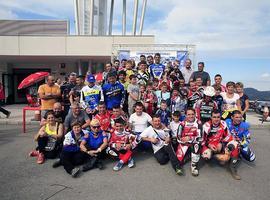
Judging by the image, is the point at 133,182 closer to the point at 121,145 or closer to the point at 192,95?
the point at 121,145

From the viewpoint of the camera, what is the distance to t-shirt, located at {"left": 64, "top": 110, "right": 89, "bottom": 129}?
18.8 feet

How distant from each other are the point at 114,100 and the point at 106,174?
224cm

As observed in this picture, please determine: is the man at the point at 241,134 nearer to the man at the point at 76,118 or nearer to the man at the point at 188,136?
the man at the point at 188,136

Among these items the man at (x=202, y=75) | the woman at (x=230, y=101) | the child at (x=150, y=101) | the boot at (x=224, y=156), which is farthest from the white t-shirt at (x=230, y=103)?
the child at (x=150, y=101)

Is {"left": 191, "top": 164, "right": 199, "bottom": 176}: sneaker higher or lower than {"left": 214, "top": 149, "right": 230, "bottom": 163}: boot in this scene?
lower

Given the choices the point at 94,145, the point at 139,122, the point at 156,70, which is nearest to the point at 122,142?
the point at 94,145

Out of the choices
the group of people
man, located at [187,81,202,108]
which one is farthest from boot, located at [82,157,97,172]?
man, located at [187,81,202,108]

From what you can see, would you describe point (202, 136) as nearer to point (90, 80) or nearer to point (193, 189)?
point (193, 189)

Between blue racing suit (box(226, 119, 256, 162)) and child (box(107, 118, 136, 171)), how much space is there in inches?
85.3

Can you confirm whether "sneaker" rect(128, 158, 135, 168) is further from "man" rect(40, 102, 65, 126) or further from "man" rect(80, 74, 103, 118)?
"man" rect(40, 102, 65, 126)

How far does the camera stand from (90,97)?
625cm

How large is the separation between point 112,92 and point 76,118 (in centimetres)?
116

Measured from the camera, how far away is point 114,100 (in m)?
6.41

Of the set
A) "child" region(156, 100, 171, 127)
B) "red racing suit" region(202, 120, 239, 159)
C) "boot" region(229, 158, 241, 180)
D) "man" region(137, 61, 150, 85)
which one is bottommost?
"boot" region(229, 158, 241, 180)
